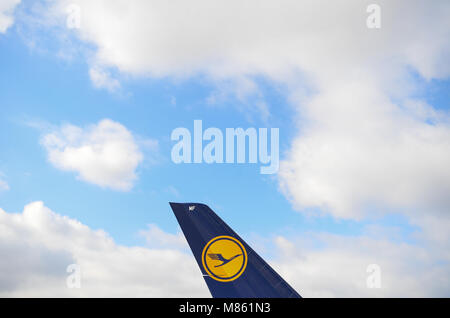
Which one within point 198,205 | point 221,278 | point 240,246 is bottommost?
point 221,278

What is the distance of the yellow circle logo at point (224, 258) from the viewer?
17.6m

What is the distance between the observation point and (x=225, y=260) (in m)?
17.7

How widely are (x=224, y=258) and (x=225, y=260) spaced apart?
110 millimetres

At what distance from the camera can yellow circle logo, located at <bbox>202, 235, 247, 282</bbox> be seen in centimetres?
1756

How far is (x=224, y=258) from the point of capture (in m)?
17.8

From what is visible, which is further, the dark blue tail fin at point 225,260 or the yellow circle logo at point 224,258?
the yellow circle logo at point 224,258

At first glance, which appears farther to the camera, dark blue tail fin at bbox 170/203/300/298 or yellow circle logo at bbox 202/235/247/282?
yellow circle logo at bbox 202/235/247/282

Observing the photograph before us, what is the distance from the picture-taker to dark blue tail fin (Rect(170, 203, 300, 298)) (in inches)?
681

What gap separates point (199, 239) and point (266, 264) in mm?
3639

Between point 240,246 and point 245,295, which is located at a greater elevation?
point 240,246
